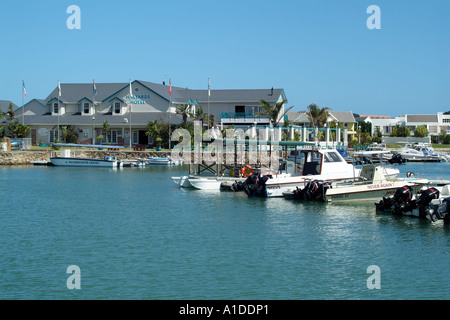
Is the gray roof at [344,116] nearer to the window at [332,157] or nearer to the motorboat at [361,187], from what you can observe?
the window at [332,157]

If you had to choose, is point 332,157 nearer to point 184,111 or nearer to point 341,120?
point 184,111

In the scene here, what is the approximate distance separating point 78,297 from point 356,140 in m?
85.9

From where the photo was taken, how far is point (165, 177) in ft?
166

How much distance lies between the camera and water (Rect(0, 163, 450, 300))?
16.5 m

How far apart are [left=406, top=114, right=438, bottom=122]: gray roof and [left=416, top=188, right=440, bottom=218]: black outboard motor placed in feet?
351

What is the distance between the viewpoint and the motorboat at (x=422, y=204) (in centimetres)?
2458

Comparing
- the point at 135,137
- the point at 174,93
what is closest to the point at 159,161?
the point at 135,137

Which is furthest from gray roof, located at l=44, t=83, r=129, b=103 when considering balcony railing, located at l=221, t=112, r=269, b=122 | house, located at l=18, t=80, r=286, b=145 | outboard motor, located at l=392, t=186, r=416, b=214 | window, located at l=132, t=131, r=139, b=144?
outboard motor, located at l=392, t=186, r=416, b=214

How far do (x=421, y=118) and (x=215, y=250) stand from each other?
116 m

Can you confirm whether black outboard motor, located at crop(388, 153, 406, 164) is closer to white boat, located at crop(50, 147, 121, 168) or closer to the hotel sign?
the hotel sign

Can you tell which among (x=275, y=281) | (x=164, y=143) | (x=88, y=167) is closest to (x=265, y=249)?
(x=275, y=281)

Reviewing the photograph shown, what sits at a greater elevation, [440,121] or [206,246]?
[440,121]

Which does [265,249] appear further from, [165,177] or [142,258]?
[165,177]

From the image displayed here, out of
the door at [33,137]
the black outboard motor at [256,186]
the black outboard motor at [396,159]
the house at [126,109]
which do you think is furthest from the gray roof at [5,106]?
the black outboard motor at [256,186]
